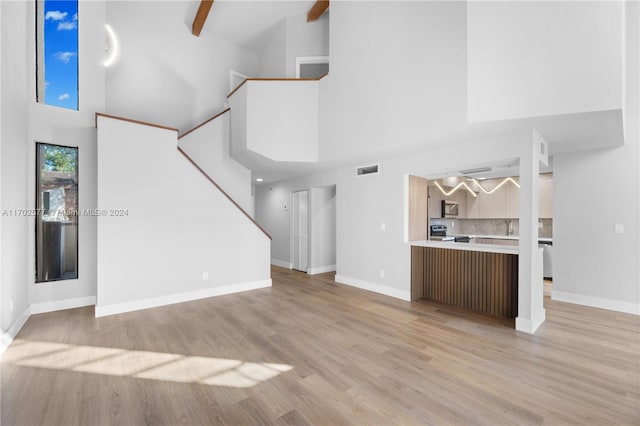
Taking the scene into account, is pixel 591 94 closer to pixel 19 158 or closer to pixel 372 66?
pixel 372 66

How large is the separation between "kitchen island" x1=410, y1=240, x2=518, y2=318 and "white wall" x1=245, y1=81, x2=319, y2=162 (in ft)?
8.83

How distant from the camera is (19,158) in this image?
362 cm

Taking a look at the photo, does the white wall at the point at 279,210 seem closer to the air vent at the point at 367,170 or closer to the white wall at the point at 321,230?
the white wall at the point at 321,230

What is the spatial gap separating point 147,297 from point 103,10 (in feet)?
15.6

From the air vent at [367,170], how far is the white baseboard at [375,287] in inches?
83.1

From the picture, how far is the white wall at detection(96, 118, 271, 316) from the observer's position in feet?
13.3

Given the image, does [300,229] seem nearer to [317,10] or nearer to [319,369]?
[319,369]

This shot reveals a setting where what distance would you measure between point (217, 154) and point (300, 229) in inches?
105

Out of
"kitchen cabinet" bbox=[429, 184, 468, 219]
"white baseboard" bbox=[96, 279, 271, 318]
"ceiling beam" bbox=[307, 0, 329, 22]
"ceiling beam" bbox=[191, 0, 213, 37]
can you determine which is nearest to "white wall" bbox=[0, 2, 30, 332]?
"white baseboard" bbox=[96, 279, 271, 318]

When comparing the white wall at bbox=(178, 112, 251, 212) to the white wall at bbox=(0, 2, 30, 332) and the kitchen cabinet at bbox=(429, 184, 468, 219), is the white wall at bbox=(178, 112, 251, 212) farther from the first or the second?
the kitchen cabinet at bbox=(429, 184, 468, 219)

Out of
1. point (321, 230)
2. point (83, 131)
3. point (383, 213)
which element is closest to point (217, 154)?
point (83, 131)

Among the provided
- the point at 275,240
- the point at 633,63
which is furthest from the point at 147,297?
the point at 633,63

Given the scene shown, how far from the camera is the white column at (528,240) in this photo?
3.47 meters

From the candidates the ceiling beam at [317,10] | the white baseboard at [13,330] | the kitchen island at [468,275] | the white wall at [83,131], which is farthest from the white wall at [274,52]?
the white baseboard at [13,330]
